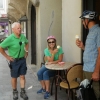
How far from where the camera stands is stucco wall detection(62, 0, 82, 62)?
4984 millimetres

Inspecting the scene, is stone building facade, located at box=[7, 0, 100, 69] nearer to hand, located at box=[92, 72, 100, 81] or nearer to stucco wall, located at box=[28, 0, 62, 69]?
stucco wall, located at box=[28, 0, 62, 69]

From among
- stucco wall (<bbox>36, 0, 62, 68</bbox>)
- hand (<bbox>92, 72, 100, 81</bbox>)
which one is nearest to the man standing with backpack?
hand (<bbox>92, 72, 100, 81</bbox>)

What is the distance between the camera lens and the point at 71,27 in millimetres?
5496

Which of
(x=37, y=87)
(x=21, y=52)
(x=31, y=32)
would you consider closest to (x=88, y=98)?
(x=21, y=52)

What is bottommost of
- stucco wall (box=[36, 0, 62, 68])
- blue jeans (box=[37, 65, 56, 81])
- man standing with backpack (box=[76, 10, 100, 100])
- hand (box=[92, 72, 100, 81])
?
blue jeans (box=[37, 65, 56, 81])

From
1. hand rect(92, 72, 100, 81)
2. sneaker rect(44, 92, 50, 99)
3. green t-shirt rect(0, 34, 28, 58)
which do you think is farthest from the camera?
sneaker rect(44, 92, 50, 99)

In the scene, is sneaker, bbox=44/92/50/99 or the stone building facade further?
sneaker, bbox=44/92/50/99

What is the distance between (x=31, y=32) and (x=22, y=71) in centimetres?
564

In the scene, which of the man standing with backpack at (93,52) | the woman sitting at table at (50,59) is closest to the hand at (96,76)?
the man standing with backpack at (93,52)

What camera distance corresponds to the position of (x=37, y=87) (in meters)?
6.14

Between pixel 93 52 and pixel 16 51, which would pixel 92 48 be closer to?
pixel 93 52

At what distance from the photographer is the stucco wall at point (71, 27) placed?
4984 mm

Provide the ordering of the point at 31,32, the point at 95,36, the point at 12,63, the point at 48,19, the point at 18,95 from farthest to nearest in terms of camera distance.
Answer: the point at 31,32
the point at 48,19
the point at 18,95
the point at 12,63
the point at 95,36

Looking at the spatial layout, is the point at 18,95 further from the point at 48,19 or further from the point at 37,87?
the point at 48,19
